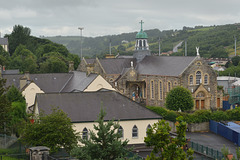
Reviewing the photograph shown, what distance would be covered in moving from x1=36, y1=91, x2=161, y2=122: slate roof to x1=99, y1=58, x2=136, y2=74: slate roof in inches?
1455

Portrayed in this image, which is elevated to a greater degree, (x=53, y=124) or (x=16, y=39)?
(x=16, y=39)

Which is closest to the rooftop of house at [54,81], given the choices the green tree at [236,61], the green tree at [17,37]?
the green tree at [17,37]

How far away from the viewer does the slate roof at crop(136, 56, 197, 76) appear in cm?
7256

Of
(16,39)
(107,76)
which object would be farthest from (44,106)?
(16,39)

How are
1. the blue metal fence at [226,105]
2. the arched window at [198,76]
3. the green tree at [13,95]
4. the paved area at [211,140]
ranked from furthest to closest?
the blue metal fence at [226,105]
the arched window at [198,76]
the green tree at [13,95]
the paved area at [211,140]

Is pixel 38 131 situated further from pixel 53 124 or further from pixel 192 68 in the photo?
pixel 192 68

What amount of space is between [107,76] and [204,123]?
28.3 meters

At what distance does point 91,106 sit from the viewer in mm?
44875

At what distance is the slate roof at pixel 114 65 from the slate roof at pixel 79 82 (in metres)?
11.3

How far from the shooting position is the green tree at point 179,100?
6494cm

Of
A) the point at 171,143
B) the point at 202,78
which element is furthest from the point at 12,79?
the point at 171,143

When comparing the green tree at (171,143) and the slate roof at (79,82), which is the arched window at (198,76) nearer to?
the slate roof at (79,82)

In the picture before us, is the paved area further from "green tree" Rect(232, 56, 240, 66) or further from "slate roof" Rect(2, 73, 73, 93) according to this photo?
"green tree" Rect(232, 56, 240, 66)

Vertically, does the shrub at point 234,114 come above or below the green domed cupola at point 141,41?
→ below
